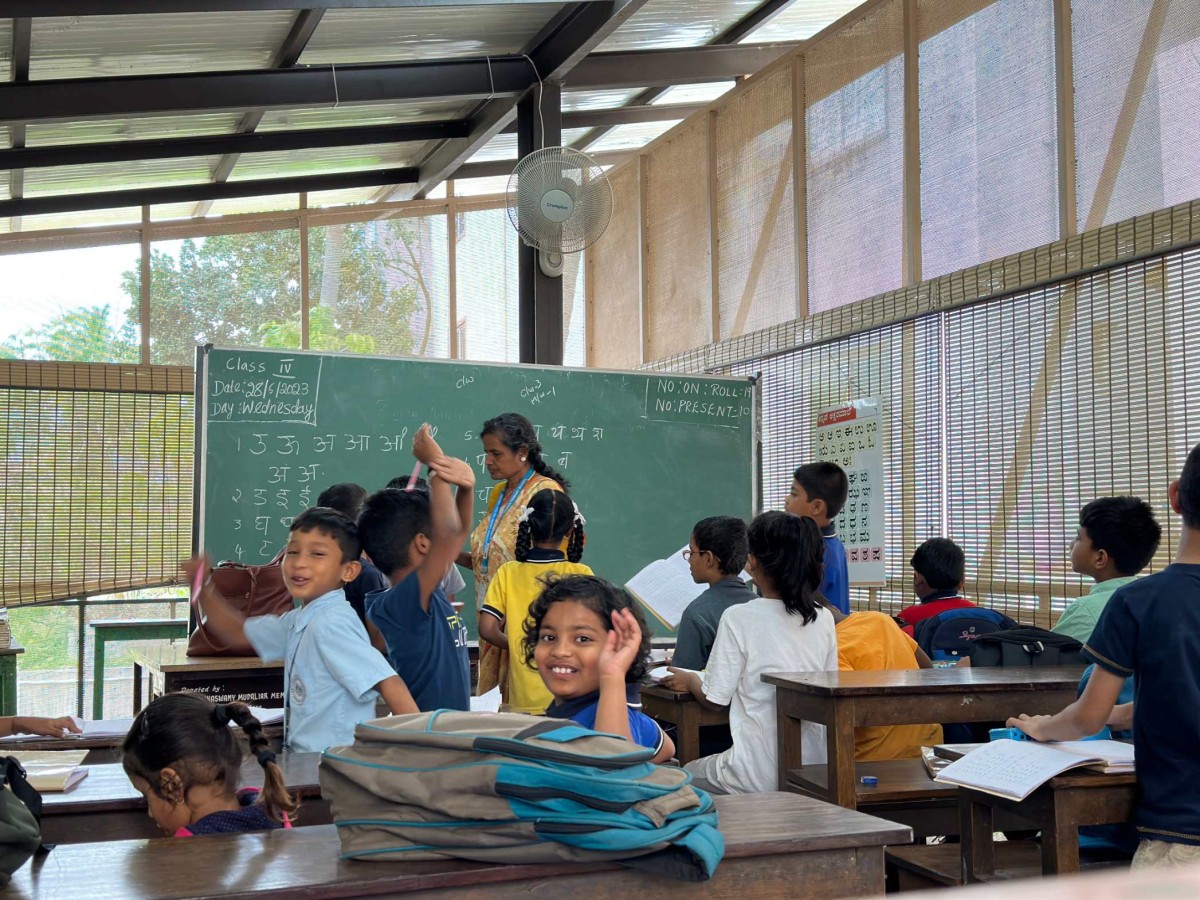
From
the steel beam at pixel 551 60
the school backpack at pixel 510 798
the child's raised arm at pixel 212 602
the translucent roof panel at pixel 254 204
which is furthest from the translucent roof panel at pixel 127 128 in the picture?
the school backpack at pixel 510 798

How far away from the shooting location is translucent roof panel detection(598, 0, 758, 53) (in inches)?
236

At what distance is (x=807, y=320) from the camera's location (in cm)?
585

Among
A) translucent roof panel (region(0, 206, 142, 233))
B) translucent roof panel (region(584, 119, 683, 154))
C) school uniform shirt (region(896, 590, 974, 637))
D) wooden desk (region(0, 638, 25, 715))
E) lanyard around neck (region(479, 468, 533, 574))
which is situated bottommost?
wooden desk (region(0, 638, 25, 715))

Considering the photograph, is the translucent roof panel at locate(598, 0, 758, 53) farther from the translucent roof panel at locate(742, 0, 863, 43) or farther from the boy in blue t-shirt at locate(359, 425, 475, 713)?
the boy in blue t-shirt at locate(359, 425, 475, 713)

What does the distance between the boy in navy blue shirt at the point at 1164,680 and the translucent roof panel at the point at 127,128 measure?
5.34 meters

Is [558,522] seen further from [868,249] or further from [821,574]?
[868,249]

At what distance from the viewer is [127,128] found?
6.14m

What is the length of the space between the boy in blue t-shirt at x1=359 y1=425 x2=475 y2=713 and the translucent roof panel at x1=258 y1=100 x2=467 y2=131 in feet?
13.2

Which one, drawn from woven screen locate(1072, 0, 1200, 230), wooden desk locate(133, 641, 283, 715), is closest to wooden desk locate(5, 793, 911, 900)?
wooden desk locate(133, 641, 283, 715)

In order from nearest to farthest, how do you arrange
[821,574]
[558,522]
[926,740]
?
1. [821,574]
2. [558,522]
3. [926,740]

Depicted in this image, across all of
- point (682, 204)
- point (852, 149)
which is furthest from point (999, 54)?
point (682, 204)

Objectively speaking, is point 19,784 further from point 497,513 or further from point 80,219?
point 80,219

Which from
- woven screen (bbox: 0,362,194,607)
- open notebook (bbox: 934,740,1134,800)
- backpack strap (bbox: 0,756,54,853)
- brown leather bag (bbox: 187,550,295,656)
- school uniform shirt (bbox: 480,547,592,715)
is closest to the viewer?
backpack strap (bbox: 0,756,54,853)

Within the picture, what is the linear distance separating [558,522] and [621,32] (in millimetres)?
3782
